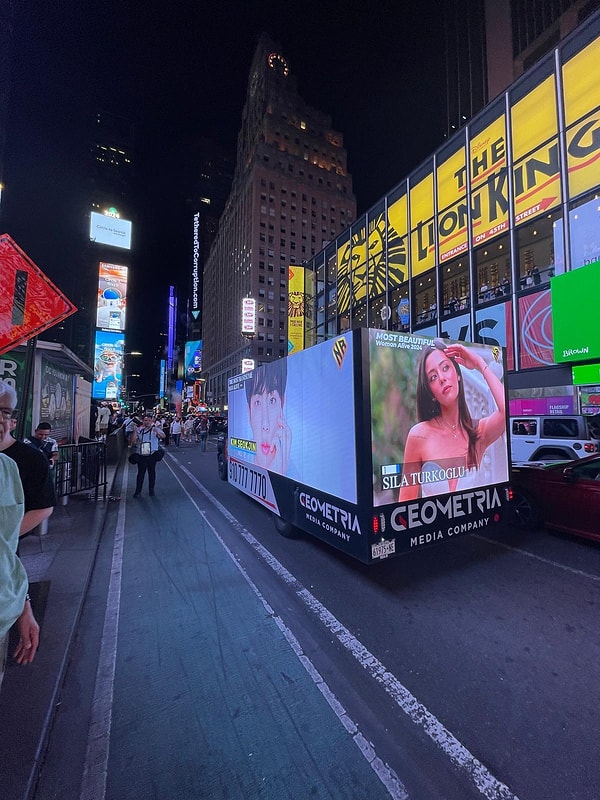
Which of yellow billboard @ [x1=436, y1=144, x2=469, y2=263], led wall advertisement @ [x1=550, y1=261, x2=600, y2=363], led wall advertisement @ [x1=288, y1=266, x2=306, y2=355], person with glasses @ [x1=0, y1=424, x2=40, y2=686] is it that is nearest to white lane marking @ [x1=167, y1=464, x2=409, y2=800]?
person with glasses @ [x1=0, y1=424, x2=40, y2=686]

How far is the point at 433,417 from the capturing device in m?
4.30

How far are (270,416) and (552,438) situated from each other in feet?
30.1

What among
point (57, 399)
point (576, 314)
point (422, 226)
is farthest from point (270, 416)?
point (422, 226)

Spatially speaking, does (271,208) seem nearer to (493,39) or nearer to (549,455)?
(493,39)

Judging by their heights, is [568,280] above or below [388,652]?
above

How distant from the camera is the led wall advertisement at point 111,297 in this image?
34.5m

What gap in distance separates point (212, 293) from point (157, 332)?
65848mm

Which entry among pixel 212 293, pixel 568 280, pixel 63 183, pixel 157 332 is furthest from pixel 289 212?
pixel 157 332

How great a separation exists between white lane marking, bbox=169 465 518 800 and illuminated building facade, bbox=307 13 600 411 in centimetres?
1281

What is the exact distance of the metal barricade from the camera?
765 centimetres

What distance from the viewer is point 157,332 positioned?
A: 154 m

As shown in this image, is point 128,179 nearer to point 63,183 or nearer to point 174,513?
point 63,183

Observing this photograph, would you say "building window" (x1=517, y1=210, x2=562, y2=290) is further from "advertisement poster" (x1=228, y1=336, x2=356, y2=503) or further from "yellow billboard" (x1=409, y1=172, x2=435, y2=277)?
"advertisement poster" (x1=228, y1=336, x2=356, y2=503)

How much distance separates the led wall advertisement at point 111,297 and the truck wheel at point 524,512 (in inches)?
1508
